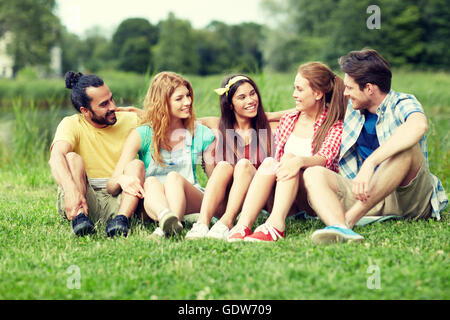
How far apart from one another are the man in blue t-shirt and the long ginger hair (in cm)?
11

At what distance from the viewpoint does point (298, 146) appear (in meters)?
4.05

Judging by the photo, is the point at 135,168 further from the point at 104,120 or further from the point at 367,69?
the point at 367,69

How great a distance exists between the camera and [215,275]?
2.79 metres

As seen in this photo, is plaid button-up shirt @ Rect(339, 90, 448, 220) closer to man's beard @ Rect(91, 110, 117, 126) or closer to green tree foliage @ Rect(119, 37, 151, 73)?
man's beard @ Rect(91, 110, 117, 126)

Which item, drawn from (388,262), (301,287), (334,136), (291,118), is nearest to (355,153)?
(334,136)

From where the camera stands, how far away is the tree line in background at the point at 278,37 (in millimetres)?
33031

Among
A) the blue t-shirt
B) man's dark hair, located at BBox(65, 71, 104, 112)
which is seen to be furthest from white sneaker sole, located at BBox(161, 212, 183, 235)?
the blue t-shirt

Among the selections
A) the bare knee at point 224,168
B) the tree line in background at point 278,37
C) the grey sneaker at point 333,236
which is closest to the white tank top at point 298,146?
the bare knee at point 224,168

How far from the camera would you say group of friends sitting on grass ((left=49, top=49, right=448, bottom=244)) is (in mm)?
3557

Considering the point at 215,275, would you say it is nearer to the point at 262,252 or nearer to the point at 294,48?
the point at 262,252

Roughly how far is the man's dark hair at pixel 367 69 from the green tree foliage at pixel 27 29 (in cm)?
3227

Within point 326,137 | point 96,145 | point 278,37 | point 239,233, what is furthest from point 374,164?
point 278,37

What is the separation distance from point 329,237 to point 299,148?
958 millimetres

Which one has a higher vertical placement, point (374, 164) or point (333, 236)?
point (374, 164)
